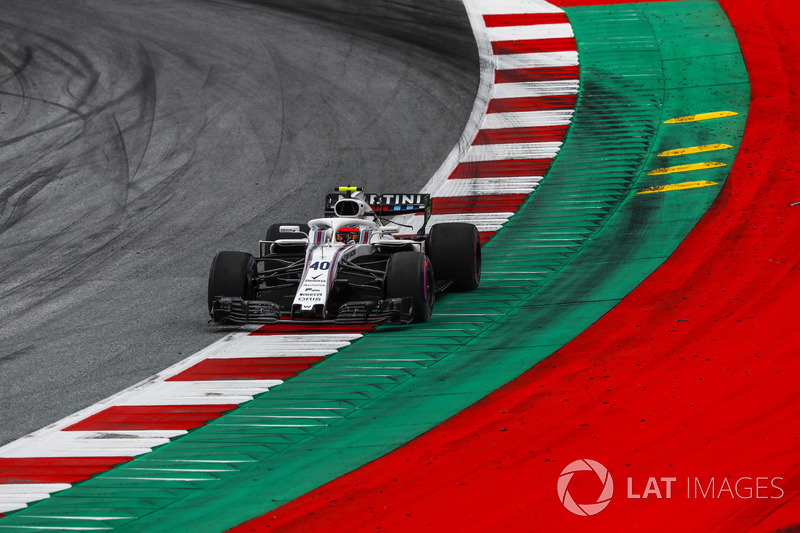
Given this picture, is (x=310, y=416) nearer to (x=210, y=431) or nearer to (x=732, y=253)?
(x=210, y=431)

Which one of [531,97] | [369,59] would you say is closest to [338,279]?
[531,97]

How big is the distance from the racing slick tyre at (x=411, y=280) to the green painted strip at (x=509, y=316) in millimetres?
262

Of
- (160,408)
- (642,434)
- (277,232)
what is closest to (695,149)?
(277,232)

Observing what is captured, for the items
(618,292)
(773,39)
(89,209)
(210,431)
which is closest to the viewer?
(210,431)

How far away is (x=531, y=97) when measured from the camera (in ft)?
66.2

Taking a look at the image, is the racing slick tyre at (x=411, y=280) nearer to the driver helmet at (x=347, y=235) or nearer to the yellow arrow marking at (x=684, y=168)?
the driver helmet at (x=347, y=235)

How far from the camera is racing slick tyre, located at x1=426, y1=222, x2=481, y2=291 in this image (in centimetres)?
1326

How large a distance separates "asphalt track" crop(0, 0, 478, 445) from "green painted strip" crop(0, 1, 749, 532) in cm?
184

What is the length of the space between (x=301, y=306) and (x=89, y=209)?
235 inches

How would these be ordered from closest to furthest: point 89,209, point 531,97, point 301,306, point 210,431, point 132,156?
point 210,431
point 301,306
point 89,209
point 132,156
point 531,97

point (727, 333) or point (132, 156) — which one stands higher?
point (132, 156)

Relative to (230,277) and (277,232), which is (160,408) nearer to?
(230,277)

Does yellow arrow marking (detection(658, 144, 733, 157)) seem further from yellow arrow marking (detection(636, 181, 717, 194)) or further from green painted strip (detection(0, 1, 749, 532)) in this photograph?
yellow arrow marking (detection(636, 181, 717, 194))

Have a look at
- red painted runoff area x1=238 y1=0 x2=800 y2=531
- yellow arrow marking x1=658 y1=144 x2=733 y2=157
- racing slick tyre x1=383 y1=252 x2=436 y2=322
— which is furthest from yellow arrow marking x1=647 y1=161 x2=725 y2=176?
racing slick tyre x1=383 y1=252 x2=436 y2=322
